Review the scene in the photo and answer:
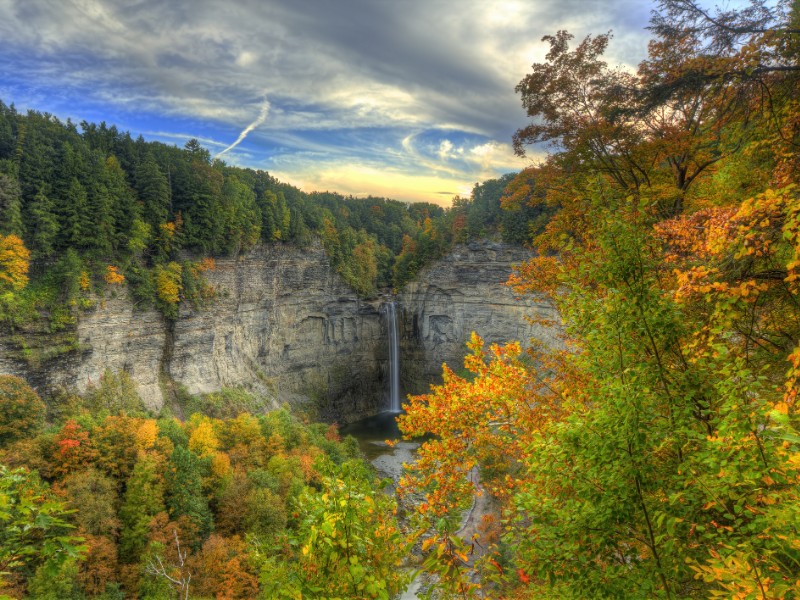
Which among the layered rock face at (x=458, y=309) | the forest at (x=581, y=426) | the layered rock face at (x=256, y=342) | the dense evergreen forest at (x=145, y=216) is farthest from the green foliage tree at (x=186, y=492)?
the layered rock face at (x=458, y=309)

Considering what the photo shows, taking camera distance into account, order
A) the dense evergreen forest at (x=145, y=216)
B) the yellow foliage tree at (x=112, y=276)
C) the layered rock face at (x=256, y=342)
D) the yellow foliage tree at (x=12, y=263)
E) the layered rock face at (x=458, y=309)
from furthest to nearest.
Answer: the layered rock face at (x=458, y=309), the yellow foliage tree at (x=112, y=276), the layered rock face at (x=256, y=342), the dense evergreen forest at (x=145, y=216), the yellow foliage tree at (x=12, y=263)

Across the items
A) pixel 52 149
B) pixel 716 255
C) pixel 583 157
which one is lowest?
pixel 716 255

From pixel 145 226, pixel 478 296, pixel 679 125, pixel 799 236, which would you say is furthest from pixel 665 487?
pixel 478 296

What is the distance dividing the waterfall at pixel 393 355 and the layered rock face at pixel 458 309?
3.33 ft

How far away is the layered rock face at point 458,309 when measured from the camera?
53.6 m

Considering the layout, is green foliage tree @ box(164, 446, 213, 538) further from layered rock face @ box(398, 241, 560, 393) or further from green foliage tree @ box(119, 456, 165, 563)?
layered rock face @ box(398, 241, 560, 393)

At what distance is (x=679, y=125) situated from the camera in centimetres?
1158

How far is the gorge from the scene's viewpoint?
120 feet

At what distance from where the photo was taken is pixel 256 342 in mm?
50781

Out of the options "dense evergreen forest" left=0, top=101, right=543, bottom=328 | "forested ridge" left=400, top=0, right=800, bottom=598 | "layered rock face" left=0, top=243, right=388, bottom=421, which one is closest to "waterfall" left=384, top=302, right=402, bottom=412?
"layered rock face" left=0, top=243, right=388, bottom=421

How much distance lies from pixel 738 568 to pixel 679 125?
1158cm

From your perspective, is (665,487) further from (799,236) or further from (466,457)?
(466,457)

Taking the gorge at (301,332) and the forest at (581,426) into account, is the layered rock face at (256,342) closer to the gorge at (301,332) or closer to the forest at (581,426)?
the gorge at (301,332)

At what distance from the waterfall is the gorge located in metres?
0.35
